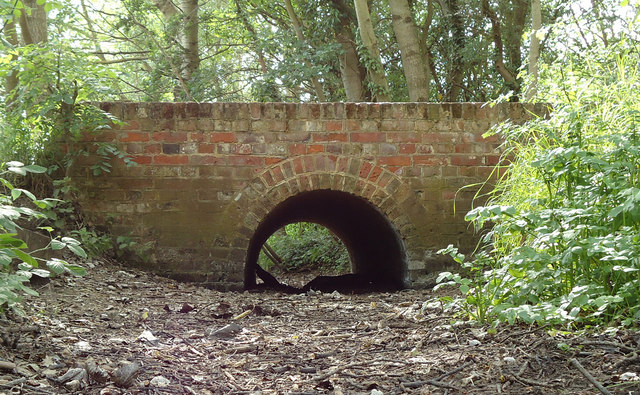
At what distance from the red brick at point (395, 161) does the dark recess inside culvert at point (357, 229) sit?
52 cm

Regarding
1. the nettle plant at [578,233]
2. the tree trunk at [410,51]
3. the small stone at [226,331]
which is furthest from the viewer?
the tree trunk at [410,51]

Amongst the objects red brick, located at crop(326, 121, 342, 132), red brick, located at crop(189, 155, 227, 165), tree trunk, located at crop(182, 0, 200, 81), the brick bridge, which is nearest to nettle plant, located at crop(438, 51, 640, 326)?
the brick bridge

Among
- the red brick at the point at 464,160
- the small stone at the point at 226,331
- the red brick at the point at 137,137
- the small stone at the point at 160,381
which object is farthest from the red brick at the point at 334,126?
the small stone at the point at 160,381

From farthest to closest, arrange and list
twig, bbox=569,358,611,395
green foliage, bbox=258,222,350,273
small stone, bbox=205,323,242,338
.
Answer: green foliage, bbox=258,222,350,273 → small stone, bbox=205,323,242,338 → twig, bbox=569,358,611,395

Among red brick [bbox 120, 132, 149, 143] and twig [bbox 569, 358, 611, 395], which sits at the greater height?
red brick [bbox 120, 132, 149, 143]

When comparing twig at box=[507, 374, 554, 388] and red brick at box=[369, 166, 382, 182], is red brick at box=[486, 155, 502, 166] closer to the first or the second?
red brick at box=[369, 166, 382, 182]

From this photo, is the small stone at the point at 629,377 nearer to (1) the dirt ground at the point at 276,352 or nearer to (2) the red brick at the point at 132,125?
(1) the dirt ground at the point at 276,352

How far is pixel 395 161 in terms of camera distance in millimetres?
6227

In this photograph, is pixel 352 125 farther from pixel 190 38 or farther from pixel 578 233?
pixel 190 38

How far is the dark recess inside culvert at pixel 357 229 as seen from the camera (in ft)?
22.6

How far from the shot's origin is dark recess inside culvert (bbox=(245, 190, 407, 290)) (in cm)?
689

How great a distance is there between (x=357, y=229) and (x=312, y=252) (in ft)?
19.0

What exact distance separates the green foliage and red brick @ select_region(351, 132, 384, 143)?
7397 millimetres

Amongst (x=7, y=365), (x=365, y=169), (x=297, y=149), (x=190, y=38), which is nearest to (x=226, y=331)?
(x=7, y=365)
